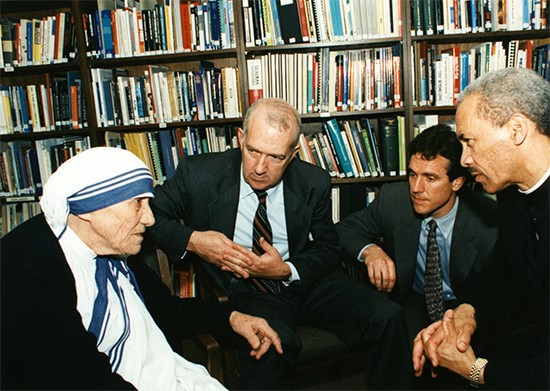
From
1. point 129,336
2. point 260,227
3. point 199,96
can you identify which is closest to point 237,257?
→ point 260,227

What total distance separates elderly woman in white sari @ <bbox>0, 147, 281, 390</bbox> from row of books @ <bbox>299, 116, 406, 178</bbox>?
68.7 inches

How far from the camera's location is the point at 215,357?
1.57 meters

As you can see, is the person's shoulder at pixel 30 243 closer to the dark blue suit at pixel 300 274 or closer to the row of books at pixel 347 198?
the dark blue suit at pixel 300 274

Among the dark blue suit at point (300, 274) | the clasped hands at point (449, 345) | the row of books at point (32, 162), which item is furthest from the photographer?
the row of books at point (32, 162)

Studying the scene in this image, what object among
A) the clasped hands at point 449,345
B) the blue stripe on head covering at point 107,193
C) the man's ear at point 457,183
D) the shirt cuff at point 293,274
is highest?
the blue stripe on head covering at point 107,193

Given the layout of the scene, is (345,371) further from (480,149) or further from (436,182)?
(480,149)

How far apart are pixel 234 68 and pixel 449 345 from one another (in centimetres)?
212

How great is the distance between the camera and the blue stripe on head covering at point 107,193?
119 cm

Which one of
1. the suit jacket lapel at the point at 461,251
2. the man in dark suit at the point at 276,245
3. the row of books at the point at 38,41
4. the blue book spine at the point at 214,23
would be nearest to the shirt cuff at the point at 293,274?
the man in dark suit at the point at 276,245

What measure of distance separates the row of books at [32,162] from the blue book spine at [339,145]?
1.73 m

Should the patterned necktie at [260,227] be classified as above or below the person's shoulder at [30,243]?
below

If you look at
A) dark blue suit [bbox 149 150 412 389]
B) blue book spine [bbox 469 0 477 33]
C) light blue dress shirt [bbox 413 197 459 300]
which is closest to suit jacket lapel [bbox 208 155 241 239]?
dark blue suit [bbox 149 150 412 389]

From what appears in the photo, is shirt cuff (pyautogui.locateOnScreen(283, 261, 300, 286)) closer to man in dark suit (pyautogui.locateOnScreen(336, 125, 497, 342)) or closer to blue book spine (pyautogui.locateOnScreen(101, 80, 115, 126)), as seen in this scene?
man in dark suit (pyautogui.locateOnScreen(336, 125, 497, 342))

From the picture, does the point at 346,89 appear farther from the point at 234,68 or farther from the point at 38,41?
the point at 38,41
